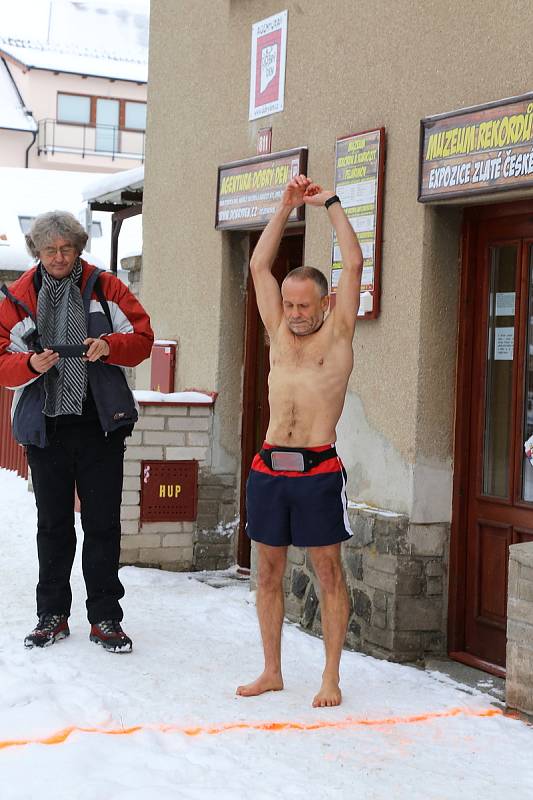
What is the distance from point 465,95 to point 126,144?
31929 millimetres

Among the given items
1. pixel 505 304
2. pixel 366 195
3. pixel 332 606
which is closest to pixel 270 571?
pixel 332 606

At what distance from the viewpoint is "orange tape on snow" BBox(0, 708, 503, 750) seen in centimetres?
439

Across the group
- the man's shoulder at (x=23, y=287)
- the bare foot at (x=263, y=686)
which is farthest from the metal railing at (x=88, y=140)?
the bare foot at (x=263, y=686)

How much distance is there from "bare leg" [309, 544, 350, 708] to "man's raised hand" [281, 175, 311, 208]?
1440 mm

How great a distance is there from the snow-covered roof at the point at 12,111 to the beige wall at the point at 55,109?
325 mm

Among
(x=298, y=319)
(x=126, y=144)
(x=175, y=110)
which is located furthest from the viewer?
(x=126, y=144)

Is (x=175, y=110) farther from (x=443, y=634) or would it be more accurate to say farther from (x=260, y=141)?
(x=443, y=634)

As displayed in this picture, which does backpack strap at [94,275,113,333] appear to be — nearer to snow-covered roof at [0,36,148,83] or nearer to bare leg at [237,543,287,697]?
bare leg at [237,543,287,697]

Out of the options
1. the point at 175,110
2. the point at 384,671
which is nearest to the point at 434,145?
the point at 384,671

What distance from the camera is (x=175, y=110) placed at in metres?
8.72

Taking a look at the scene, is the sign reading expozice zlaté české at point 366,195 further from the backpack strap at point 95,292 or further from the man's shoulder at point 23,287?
the man's shoulder at point 23,287

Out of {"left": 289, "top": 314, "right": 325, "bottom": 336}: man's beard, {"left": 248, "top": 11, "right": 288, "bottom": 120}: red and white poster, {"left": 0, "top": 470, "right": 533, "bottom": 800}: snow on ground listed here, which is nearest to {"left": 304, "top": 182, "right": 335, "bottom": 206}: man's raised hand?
{"left": 289, "top": 314, "right": 325, "bottom": 336}: man's beard

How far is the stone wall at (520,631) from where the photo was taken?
15.8 ft

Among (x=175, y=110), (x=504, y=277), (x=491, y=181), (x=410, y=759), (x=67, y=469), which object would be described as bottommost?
(x=410, y=759)
